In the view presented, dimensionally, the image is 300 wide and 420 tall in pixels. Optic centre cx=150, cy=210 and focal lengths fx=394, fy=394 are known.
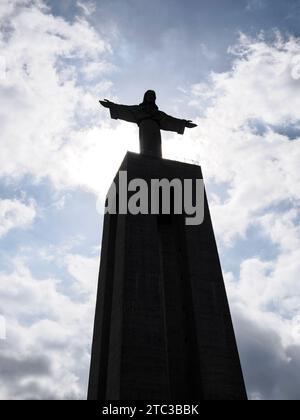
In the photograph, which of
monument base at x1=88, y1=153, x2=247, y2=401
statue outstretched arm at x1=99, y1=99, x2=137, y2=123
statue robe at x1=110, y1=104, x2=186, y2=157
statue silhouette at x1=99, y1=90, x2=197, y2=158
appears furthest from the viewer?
statue outstretched arm at x1=99, y1=99, x2=137, y2=123

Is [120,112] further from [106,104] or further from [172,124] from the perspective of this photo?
[172,124]

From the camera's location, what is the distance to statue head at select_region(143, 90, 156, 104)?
33.7 m

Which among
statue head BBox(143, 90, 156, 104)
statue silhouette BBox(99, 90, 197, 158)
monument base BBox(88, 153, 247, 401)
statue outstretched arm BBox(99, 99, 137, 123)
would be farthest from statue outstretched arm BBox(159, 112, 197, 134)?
monument base BBox(88, 153, 247, 401)

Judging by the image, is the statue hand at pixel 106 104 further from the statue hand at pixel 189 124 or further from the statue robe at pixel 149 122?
the statue hand at pixel 189 124

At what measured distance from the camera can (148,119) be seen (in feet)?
107

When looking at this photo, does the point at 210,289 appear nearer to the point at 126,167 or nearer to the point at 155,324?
the point at 155,324

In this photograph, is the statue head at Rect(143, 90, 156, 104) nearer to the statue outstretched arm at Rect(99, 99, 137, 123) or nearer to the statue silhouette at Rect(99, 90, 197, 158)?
the statue silhouette at Rect(99, 90, 197, 158)

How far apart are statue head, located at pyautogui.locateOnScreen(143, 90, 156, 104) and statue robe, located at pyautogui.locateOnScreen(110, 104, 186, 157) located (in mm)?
853

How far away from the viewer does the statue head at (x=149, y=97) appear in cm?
3369

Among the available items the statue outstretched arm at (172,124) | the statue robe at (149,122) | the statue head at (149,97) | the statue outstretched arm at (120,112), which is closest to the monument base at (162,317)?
the statue robe at (149,122)

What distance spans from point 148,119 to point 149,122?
0.36 meters

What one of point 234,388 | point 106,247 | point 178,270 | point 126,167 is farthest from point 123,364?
point 126,167

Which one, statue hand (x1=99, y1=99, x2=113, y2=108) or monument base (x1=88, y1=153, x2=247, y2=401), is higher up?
statue hand (x1=99, y1=99, x2=113, y2=108)

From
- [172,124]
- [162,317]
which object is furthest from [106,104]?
[162,317]
